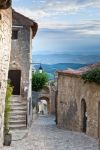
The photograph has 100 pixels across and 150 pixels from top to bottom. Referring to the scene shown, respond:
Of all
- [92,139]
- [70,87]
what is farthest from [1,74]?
[70,87]

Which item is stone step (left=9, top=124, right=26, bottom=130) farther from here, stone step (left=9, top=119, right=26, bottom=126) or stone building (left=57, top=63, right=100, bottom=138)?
stone building (left=57, top=63, right=100, bottom=138)

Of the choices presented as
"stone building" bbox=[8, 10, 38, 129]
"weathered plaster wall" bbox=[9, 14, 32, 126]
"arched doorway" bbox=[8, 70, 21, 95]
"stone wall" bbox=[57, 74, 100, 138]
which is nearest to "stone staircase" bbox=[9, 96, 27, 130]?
"stone building" bbox=[8, 10, 38, 129]

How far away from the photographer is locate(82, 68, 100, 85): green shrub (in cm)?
1939

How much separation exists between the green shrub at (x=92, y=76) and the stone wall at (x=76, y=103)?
331mm

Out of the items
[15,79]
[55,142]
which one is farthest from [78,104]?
[15,79]

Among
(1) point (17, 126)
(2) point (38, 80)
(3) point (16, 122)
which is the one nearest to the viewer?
(1) point (17, 126)

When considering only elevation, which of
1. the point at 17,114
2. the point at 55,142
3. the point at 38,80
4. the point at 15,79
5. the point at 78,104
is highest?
the point at 38,80

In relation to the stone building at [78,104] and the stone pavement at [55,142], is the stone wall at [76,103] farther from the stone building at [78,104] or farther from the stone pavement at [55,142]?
the stone pavement at [55,142]

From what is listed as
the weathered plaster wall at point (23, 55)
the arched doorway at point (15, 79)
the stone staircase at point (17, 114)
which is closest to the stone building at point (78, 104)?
the weathered plaster wall at point (23, 55)

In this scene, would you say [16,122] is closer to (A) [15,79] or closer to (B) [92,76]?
(B) [92,76]

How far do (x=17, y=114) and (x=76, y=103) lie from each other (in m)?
3.55

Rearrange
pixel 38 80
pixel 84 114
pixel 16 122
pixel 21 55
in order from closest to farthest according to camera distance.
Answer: pixel 84 114 → pixel 16 122 → pixel 21 55 → pixel 38 80

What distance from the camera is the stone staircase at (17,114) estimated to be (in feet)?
77.4

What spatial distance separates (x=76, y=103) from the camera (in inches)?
934
